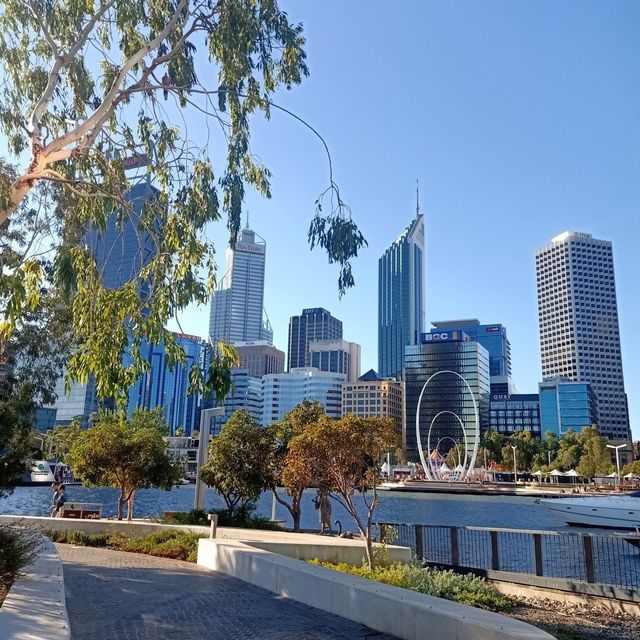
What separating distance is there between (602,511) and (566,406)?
Result: 496 ft

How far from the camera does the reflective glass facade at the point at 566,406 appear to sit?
186 meters

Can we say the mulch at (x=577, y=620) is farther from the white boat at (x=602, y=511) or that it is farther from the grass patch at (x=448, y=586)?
the white boat at (x=602, y=511)

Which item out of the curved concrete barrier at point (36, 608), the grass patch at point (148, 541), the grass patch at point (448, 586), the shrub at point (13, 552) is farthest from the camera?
the grass patch at point (148, 541)

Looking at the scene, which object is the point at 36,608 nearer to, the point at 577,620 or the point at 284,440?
the point at 577,620

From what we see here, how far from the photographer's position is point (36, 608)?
6.46 metres

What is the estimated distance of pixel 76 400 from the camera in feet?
514

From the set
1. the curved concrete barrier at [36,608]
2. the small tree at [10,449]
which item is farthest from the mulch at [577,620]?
the small tree at [10,449]

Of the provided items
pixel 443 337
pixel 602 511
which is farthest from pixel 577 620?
pixel 443 337

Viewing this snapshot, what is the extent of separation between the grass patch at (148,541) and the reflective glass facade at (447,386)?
17404 centimetres

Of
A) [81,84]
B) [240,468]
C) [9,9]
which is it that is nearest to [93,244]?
Answer: [81,84]

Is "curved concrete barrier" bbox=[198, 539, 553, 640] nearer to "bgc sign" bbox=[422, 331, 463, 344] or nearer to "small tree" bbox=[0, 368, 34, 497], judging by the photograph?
"small tree" bbox=[0, 368, 34, 497]

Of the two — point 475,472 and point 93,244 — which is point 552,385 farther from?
point 93,244

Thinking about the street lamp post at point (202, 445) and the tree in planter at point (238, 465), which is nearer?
the tree in planter at point (238, 465)

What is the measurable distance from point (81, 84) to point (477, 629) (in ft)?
37.1
